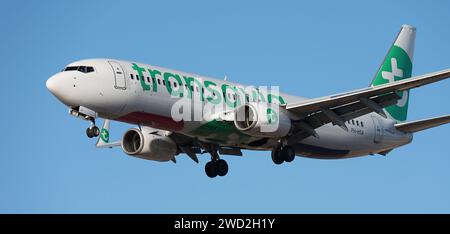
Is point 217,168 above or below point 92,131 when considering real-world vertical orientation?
above

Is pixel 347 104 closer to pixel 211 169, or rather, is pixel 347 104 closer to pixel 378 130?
pixel 378 130

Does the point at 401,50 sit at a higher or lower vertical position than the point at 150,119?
higher

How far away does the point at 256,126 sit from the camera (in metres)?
50.8

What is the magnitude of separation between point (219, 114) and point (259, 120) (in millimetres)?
2051

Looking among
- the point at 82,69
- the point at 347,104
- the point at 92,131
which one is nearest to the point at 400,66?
the point at 347,104

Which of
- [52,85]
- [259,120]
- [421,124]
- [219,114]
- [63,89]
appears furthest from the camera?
[421,124]

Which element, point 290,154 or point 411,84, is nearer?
point 411,84

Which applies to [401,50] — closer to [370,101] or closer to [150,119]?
[370,101]

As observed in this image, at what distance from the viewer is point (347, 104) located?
5262 cm

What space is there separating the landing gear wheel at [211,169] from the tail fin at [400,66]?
12.4 meters
